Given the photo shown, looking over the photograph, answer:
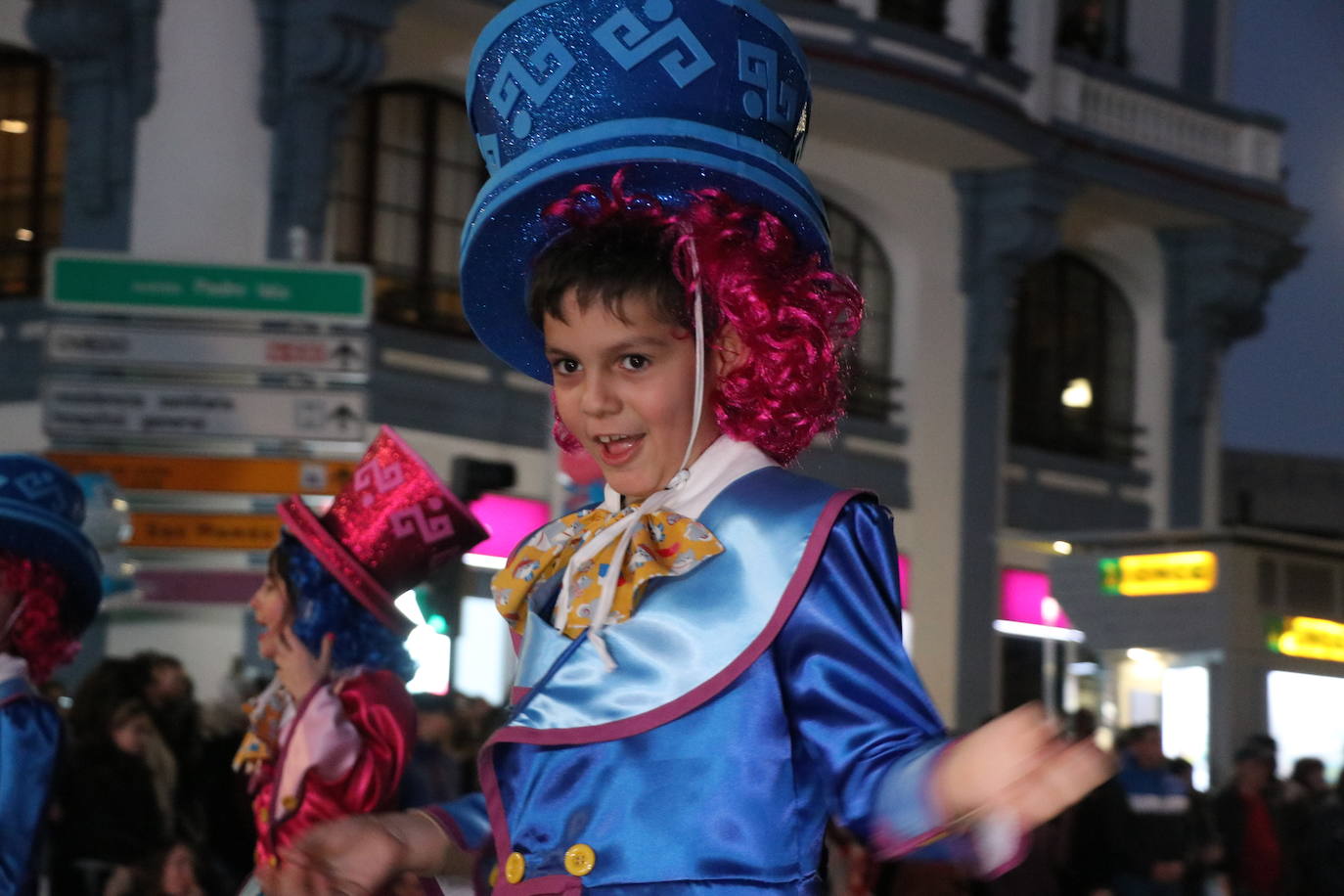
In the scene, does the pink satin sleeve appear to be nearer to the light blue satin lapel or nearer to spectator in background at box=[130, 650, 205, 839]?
the light blue satin lapel

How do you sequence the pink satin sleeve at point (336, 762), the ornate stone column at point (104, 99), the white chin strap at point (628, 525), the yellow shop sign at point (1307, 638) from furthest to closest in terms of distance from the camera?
1. the yellow shop sign at point (1307, 638)
2. the ornate stone column at point (104, 99)
3. the pink satin sleeve at point (336, 762)
4. the white chin strap at point (628, 525)

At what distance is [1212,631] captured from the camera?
17438 mm

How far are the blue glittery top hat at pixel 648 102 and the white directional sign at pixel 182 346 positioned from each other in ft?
26.4

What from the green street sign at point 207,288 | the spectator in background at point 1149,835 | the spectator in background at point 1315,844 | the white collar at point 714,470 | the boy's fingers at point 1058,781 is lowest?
the spectator in background at point 1315,844

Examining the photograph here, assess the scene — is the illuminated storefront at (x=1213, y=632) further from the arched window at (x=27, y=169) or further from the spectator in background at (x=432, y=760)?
the spectator in background at (x=432, y=760)

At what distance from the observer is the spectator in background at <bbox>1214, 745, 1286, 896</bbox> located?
1088cm

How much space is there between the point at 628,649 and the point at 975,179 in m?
15.8

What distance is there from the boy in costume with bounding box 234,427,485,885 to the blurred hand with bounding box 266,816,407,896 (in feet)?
6.83

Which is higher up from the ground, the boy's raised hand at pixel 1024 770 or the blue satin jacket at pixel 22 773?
the boy's raised hand at pixel 1024 770

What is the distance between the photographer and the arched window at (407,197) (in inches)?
599

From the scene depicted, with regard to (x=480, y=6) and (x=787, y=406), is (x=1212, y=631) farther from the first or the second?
(x=787, y=406)

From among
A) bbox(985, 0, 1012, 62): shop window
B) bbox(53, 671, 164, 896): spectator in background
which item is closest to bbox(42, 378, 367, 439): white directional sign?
bbox(53, 671, 164, 896): spectator in background

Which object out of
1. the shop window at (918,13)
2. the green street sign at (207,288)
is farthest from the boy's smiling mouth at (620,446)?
the shop window at (918,13)

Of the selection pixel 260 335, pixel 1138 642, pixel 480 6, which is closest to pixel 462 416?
pixel 480 6
